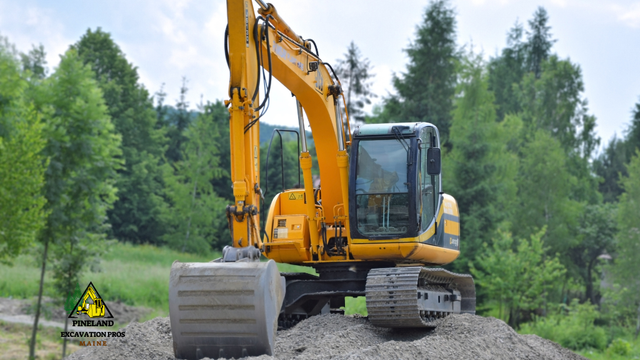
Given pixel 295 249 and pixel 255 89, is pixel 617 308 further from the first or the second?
pixel 255 89

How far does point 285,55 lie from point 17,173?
8191 millimetres

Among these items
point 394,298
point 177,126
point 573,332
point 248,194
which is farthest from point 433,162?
point 177,126

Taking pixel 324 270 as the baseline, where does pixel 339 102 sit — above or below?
above

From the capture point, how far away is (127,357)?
22.5 feet

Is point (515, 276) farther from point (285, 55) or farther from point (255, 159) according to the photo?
point (255, 159)

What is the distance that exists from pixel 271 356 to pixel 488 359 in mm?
2653

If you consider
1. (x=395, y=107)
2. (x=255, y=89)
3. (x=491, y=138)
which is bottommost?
(x=255, y=89)

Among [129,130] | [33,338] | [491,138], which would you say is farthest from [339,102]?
[129,130]

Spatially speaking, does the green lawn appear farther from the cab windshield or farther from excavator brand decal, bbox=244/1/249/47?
excavator brand decal, bbox=244/1/249/47

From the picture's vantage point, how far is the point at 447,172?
93.1 feet

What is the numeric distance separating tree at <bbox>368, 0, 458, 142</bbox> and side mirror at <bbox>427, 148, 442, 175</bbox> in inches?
895

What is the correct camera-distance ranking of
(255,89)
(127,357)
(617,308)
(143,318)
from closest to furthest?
(127,357) → (255,89) → (143,318) → (617,308)

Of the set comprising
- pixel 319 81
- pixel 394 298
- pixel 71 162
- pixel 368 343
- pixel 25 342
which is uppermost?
pixel 319 81

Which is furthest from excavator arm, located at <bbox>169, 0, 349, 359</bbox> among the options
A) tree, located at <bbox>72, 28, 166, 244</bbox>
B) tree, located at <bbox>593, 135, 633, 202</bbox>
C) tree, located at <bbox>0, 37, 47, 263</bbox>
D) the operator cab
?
tree, located at <bbox>593, 135, 633, 202</bbox>
